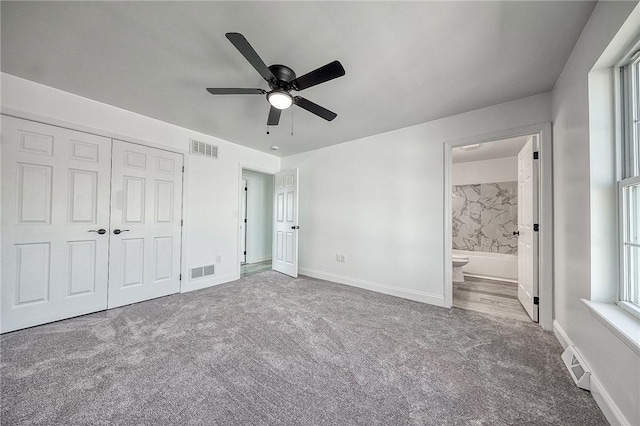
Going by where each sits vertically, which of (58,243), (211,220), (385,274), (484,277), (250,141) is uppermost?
(250,141)

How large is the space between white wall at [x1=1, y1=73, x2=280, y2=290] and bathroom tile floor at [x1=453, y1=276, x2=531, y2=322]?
3662 mm

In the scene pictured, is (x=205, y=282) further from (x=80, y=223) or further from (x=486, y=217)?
(x=486, y=217)

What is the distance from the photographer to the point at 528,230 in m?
2.69

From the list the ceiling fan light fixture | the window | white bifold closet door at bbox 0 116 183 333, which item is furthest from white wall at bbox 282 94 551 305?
white bifold closet door at bbox 0 116 183 333

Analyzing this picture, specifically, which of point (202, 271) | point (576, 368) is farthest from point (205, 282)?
point (576, 368)

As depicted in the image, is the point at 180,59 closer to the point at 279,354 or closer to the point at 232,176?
the point at 232,176

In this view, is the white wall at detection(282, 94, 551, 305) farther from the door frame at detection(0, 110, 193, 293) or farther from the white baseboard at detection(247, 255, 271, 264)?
the door frame at detection(0, 110, 193, 293)

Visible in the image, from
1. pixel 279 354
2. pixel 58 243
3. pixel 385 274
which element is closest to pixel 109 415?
pixel 279 354

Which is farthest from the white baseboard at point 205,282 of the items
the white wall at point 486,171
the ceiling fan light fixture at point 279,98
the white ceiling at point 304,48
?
the white wall at point 486,171

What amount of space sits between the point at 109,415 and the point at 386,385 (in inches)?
65.0

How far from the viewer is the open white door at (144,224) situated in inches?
111

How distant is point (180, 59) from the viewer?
1910mm

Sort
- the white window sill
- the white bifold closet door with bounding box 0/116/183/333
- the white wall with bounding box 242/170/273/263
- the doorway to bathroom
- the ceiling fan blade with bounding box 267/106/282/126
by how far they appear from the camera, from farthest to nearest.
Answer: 1. the white wall with bounding box 242/170/273/263
2. the doorway to bathroom
3. the white bifold closet door with bounding box 0/116/183/333
4. the ceiling fan blade with bounding box 267/106/282/126
5. the white window sill

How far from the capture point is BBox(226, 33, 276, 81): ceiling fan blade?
51.1 inches
